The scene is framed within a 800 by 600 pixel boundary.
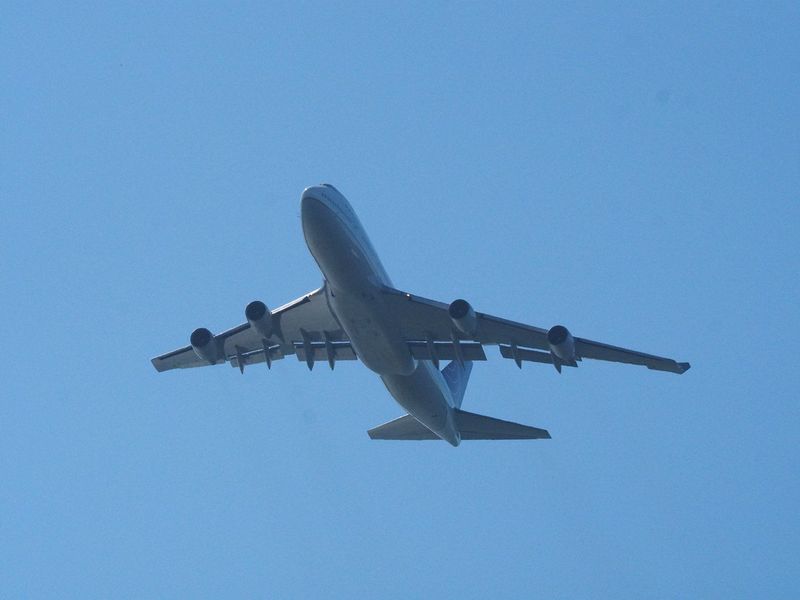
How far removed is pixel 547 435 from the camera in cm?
4978

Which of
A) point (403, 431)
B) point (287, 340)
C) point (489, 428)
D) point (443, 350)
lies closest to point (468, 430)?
point (489, 428)

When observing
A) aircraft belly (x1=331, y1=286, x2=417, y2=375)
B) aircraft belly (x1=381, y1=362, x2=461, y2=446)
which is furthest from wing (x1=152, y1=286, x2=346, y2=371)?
aircraft belly (x1=381, y1=362, x2=461, y2=446)

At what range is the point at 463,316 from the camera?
4388cm

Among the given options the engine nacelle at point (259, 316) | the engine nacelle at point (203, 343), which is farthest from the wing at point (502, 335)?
the engine nacelle at point (203, 343)

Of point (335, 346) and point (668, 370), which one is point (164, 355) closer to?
point (335, 346)

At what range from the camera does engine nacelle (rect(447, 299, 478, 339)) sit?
144ft

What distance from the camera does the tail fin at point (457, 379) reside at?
52.8 meters

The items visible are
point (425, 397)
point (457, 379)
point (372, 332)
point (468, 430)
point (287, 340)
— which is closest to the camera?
point (372, 332)

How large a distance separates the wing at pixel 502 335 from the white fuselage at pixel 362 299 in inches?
31.1

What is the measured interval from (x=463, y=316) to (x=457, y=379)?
1024 cm

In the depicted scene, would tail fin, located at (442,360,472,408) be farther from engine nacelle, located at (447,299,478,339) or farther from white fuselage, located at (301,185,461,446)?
engine nacelle, located at (447,299,478,339)

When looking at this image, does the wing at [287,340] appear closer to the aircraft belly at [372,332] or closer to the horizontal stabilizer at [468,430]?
the aircraft belly at [372,332]

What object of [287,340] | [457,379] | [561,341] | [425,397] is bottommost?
[425,397]

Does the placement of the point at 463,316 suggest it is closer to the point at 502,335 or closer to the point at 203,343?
the point at 502,335
